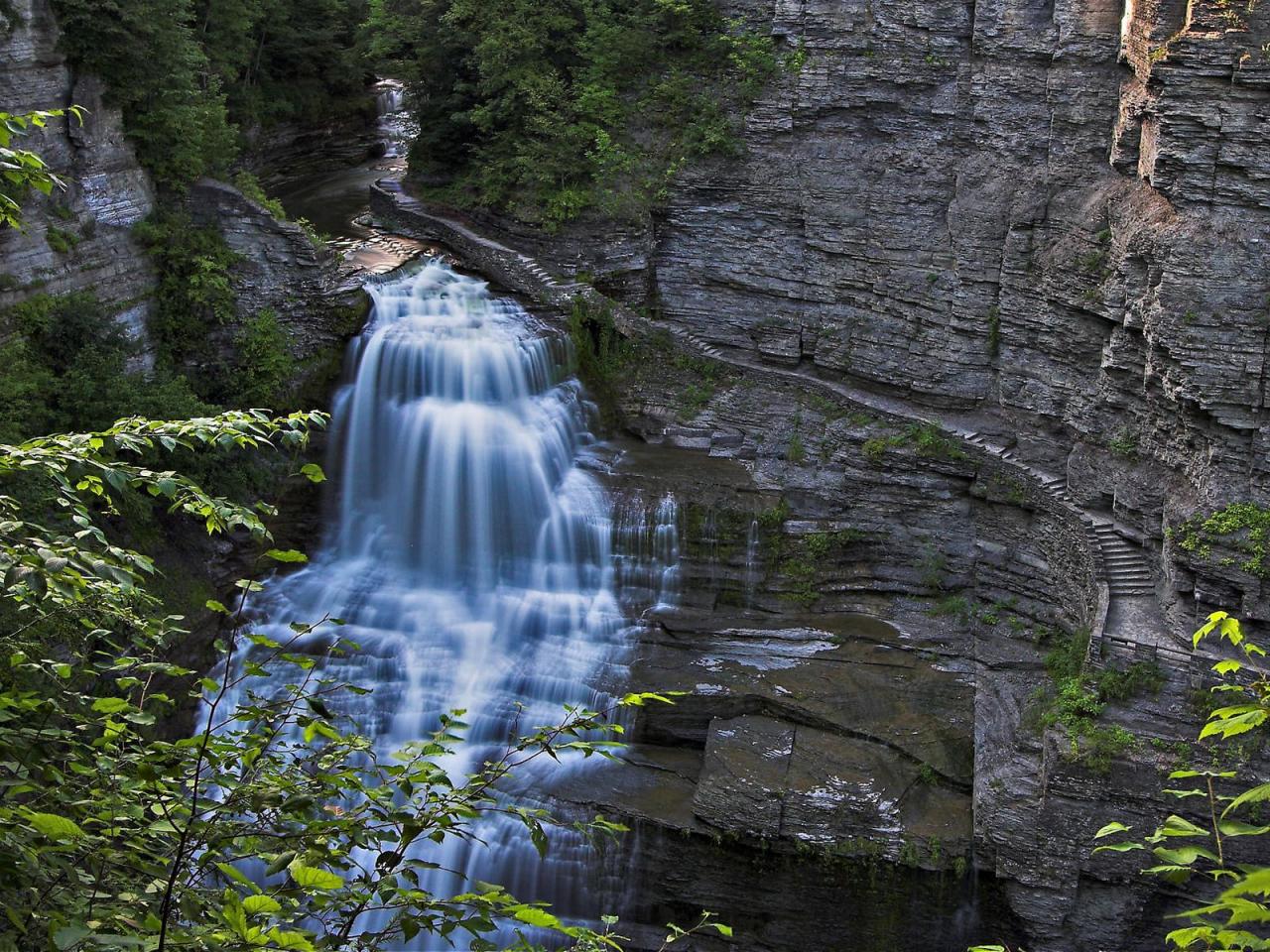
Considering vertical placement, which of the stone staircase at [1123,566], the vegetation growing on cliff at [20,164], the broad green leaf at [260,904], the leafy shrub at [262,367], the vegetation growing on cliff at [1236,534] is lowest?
the stone staircase at [1123,566]

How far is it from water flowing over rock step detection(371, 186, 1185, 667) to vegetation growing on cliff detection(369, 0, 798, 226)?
3.81 feet

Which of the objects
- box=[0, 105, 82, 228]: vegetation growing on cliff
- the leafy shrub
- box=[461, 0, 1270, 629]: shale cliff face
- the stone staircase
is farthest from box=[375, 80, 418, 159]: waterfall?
box=[0, 105, 82, 228]: vegetation growing on cliff

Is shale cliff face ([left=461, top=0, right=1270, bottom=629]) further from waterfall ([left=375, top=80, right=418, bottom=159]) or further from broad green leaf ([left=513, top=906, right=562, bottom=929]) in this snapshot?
broad green leaf ([left=513, top=906, right=562, bottom=929])

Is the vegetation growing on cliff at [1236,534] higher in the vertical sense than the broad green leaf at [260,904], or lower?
lower

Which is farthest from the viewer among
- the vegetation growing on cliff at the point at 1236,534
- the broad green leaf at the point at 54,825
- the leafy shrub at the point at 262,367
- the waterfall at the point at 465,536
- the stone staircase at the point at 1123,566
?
the leafy shrub at the point at 262,367

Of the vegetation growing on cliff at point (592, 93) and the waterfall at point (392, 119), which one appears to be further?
the waterfall at point (392, 119)

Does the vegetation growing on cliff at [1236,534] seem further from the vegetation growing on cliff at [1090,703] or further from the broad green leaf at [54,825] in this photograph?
the broad green leaf at [54,825]

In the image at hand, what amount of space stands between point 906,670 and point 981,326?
7132 mm

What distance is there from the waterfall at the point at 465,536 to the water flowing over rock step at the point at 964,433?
1548 mm

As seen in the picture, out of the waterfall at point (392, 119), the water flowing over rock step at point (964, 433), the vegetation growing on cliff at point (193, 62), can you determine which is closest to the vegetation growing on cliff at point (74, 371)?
the vegetation growing on cliff at point (193, 62)

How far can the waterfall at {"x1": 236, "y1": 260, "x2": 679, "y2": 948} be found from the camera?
1892cm

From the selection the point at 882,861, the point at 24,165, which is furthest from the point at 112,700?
the point at 882,861

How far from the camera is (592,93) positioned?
2642 centimetres

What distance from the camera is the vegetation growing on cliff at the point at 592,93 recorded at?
2548 centimetres
